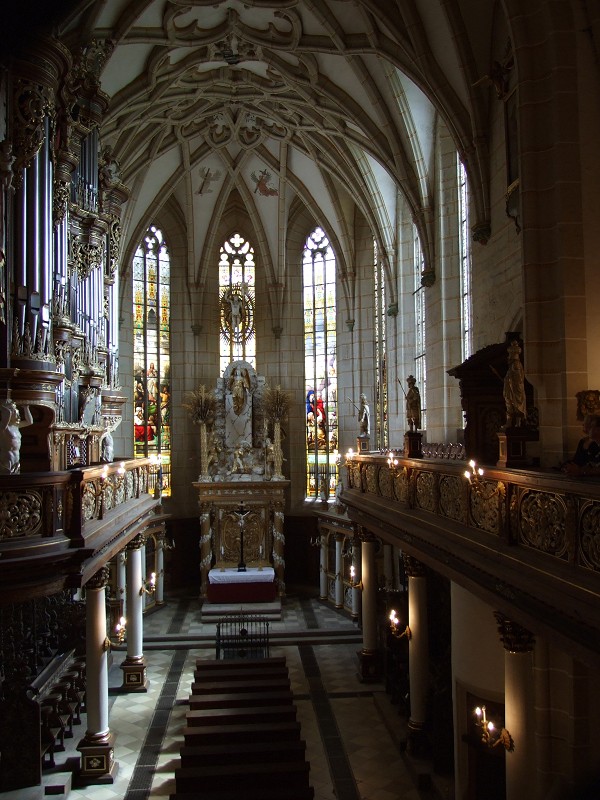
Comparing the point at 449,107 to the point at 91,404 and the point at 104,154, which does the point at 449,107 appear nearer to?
the point at 104,154

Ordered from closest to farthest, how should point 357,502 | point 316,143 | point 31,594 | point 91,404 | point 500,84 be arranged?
1. point 31,594
2. point 500,84
3. point 91,404
4. point 357,502
5. point 316,143

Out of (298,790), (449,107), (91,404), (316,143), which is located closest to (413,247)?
(316,143)

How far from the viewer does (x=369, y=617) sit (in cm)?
1989

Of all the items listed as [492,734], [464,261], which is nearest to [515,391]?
[492,734]

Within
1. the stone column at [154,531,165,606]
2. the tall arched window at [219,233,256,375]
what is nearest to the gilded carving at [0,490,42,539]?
the stone column at [154,531,165,606]

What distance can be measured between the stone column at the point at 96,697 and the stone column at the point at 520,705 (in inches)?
306

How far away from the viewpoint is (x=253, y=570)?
1093 inches

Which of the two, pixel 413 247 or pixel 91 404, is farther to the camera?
pixel 413 247

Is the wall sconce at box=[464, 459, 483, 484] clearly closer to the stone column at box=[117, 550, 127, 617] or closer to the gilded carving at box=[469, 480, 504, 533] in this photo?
the gilded carving at box=[469, 480, 504, 533]

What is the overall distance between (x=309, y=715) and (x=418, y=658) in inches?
161

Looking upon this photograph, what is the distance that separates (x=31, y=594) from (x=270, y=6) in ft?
56.5

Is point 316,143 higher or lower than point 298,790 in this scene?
higher

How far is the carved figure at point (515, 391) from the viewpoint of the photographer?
1002 cm

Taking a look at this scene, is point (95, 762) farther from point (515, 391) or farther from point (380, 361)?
point (380, 361)
